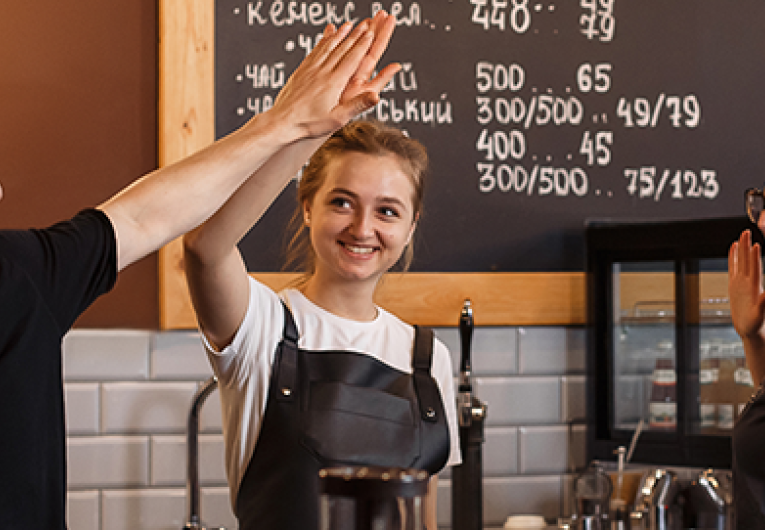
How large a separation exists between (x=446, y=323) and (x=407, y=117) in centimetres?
52

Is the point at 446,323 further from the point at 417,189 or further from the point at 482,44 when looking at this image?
the point at 482,44

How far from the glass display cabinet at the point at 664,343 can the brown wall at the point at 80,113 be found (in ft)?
3.68

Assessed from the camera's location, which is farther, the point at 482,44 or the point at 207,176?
the point at 482,44

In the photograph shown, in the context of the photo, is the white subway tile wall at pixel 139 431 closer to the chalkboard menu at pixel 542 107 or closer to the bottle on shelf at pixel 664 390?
the chalkboard menu at pixel 542 107

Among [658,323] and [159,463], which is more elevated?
[658,323]

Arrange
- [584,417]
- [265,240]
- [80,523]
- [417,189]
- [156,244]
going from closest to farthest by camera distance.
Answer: [156,244], [417,189], [80,523], [265,240], [584,417]

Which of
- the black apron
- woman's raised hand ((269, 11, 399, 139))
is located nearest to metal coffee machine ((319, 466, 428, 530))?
woman's raised hand ((269, 11, 399, 139))

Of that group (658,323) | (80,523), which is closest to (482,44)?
(658,323)

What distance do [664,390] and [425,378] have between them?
81cm

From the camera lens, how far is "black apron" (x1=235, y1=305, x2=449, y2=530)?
1254 millimetres

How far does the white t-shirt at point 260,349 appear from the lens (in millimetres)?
1286

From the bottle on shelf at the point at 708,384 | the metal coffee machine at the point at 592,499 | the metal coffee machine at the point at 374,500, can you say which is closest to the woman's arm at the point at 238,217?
the metal coffee machine at the point at 374,500

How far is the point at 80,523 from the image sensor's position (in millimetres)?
1848

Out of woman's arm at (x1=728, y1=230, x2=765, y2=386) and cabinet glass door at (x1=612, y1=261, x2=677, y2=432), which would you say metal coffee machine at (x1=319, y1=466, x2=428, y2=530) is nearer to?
woman's arm at (x1=728, y1=230, x2=765, y2=386)
